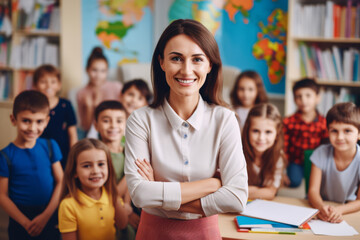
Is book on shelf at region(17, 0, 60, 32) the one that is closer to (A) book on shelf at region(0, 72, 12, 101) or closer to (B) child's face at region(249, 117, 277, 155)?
(A) book on shelf at region(0, 72, 12, 101)

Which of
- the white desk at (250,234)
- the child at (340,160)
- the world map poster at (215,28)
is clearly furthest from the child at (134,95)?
the white desk at (250,234)

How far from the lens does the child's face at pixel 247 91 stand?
3.38 metres

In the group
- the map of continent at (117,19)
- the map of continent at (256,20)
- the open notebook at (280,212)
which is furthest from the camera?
the map of continent at (117,19)

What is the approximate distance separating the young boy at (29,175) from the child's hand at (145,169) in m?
0.99

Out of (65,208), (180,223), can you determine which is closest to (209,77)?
(180,223)

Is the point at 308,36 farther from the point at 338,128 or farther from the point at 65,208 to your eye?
the point at 65,208

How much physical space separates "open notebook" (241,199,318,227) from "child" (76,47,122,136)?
2.36 meters

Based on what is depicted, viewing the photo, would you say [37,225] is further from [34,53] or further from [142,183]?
[34,53]

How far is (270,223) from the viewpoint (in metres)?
1.46

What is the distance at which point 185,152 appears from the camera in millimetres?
1295

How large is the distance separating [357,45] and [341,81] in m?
0.41

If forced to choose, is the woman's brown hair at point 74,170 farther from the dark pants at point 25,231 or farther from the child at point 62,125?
the child at point 62,125

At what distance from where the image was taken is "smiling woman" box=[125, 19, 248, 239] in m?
1.25

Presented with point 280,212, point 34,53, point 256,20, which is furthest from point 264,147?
point 34,53
